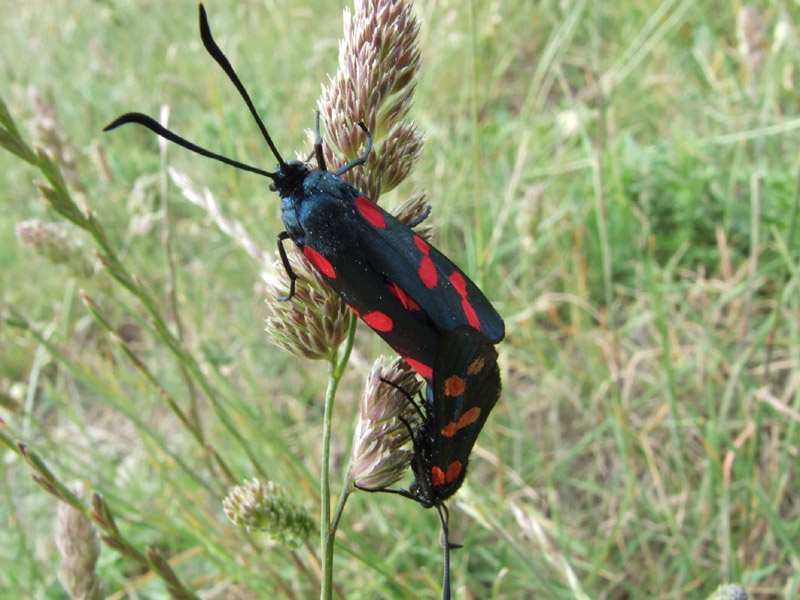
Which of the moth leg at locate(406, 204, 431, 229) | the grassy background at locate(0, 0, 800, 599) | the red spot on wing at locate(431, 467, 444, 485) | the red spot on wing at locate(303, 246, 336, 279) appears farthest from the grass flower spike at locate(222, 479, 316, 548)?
the moth leg at locate(406, 204, 431, 229)

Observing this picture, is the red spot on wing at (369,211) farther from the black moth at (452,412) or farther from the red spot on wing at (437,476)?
the red spot on wing at (437,476)

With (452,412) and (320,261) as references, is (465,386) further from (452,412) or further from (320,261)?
(320,261)

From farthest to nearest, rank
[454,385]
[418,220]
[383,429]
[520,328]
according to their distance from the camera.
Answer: [520,328], [418,220], [383,429], [454,385]

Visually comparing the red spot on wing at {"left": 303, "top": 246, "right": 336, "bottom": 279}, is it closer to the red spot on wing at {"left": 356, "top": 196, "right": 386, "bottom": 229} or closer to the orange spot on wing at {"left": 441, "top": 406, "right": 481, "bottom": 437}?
the red spot on wing at {"left": 356, "top": 196, "right": 386, "bottom": 229}

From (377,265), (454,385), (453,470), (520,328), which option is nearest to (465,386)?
(454,385)

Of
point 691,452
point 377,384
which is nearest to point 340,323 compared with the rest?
point 377,384

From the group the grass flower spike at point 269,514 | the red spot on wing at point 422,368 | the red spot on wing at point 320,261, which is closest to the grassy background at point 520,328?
the grass flower spike at point 269,514
